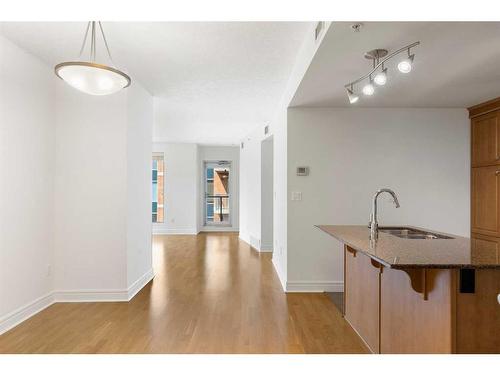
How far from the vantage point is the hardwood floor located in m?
2.56

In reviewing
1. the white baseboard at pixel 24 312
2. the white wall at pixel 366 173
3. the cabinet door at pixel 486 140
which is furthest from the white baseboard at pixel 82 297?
the cabinet door at pixel 486 140

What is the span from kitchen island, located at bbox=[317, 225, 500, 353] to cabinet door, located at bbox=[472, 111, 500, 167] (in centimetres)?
207

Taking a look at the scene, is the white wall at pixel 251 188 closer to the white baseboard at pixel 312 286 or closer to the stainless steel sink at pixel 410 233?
the white baseboard at pixel 312 286

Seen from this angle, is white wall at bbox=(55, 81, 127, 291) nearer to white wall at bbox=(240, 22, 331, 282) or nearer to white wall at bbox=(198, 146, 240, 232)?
white wall at bbox=(240, 22, 331, 282)

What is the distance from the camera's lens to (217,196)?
32.2 feet

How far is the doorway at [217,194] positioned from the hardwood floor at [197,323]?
17.1ft

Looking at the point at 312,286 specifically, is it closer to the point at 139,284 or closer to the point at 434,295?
the point at 139,284

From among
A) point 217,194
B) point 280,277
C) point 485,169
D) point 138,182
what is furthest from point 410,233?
point 217,194

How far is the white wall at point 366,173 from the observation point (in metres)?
4.05

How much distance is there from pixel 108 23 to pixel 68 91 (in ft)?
4.46

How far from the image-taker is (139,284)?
4.02m

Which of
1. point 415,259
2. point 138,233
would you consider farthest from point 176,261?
point 415,259

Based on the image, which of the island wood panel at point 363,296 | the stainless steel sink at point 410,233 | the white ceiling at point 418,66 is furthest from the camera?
the stainless steel sink at point 410,233

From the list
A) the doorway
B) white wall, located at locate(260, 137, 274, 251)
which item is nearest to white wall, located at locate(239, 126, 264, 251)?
white wall, located at locate(260, 137, 274, 251)
